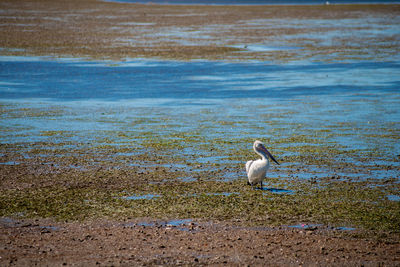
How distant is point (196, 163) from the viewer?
14.7 metres

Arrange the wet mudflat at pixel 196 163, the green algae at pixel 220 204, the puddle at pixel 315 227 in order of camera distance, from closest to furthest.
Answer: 1. the wet mudflat at pixel 196 163
2. the puddle at pixel 315 227
3. the green algae at pixel 220 204

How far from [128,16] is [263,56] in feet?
119

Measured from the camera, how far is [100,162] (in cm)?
1473

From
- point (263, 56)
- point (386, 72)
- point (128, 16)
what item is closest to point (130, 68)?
point (263, 56)

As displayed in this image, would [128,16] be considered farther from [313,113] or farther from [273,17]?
[313,113]

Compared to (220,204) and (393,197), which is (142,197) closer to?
(220,204)

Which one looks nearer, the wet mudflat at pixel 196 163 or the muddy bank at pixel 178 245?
the muddy bank at pixel 178 245

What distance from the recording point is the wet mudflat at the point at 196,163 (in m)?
9.41

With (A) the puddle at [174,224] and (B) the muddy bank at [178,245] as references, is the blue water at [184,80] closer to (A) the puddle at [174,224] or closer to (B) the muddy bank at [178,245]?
(A) the puddle at [174,224]

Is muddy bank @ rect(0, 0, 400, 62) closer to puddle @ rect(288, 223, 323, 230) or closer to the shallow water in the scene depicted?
the shallow water

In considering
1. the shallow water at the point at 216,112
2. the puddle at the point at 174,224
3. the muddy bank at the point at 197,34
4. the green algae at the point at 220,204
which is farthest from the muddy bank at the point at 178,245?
the muddy bank at the point at 197,34

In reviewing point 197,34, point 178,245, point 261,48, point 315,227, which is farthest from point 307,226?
point 197,34

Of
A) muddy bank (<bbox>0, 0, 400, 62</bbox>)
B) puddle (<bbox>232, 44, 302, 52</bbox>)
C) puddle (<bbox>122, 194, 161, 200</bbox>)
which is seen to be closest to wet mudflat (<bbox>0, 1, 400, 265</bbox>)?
puddle (<bbox>122, 194, 161, 200</bbox>)

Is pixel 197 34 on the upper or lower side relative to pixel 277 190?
lower
